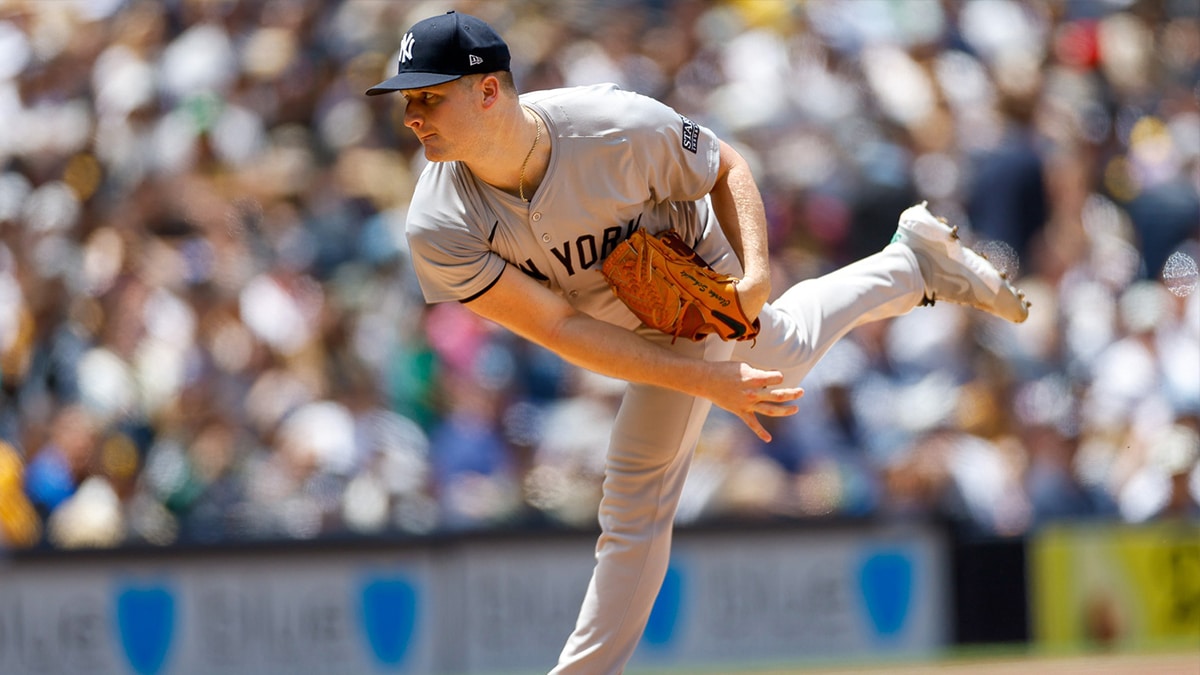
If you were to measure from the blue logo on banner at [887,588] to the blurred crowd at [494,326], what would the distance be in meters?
0.25

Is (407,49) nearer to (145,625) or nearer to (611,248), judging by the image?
(611,248)

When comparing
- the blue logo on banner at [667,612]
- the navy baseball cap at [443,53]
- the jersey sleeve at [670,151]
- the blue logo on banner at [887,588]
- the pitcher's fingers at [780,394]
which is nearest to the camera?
the navy baseball cap at [443,53]

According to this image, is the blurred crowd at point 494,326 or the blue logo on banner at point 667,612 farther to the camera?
the blurred crowd at point 494,326

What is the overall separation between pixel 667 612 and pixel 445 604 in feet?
3.62

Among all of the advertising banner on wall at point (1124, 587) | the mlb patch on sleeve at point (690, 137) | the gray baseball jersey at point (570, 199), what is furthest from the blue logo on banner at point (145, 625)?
the advertising banner on wall at point (1124, 587)

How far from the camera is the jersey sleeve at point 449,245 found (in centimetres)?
441

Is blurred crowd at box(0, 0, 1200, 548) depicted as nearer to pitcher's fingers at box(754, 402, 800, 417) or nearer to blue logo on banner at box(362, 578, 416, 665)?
blue logo on banner at box(362, 578, 416, 665)

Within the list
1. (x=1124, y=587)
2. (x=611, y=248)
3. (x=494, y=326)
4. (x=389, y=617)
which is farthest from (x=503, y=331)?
(x=611, y=248)

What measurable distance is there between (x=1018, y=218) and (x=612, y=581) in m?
6.11

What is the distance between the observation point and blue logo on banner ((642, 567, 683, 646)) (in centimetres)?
805

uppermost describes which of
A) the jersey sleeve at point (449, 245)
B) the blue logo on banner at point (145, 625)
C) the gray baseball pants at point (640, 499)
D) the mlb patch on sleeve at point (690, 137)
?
the mlb patch on sleeve at point (690, 137)

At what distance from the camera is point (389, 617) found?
25.9 feet

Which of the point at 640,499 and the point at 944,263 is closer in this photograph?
the point at 640,499

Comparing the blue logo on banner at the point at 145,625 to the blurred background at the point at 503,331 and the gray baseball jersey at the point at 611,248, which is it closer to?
the blurred background at the point at 503,331
